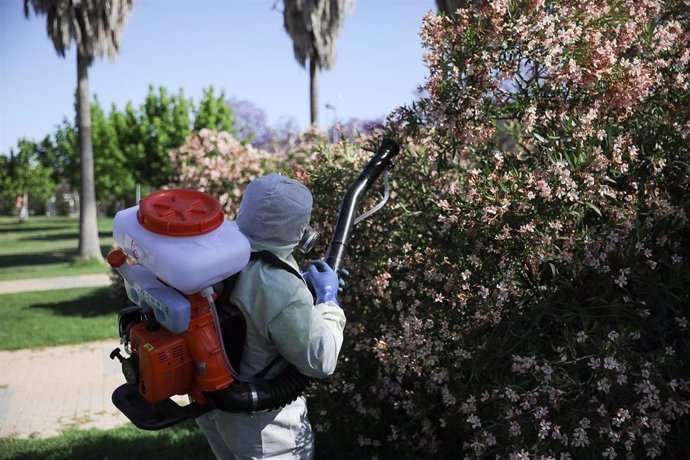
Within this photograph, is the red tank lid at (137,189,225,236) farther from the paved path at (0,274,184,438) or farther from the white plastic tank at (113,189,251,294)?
the paved path at (0,274,184,438)

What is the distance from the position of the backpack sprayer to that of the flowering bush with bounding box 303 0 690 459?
1.08m

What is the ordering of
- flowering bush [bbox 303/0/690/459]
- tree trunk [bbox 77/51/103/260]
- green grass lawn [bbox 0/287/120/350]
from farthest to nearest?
tree trunk [bbox 77/51/103/260] < green grass lawn [bbox 0/287/120/350] < flowering bush [bbox 303/0/690/459]

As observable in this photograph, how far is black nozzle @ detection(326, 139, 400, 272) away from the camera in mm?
2824

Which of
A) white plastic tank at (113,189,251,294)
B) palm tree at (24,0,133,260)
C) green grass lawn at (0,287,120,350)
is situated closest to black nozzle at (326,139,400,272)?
white plastic tank at (113,189,251,294)

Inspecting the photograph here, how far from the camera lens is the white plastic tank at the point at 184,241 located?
6.38 feet

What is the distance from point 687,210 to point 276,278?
197 centimetres

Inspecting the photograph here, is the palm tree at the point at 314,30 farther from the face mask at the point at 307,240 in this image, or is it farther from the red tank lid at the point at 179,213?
the red tank lid at the point at 179,213

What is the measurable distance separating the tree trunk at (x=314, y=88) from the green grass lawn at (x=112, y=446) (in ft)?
49.0

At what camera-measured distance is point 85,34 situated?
17.6 m

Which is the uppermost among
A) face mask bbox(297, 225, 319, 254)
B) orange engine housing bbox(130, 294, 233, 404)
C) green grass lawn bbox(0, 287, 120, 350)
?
face mask bbox(297, 225, 319, 254)

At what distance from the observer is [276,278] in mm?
2176

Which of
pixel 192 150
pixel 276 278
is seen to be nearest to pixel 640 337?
pixel 276 278

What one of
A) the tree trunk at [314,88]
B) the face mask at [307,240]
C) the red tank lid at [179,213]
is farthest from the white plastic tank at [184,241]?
the tree trunk at [314,88]

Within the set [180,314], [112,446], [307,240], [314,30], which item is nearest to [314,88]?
[314,30]
